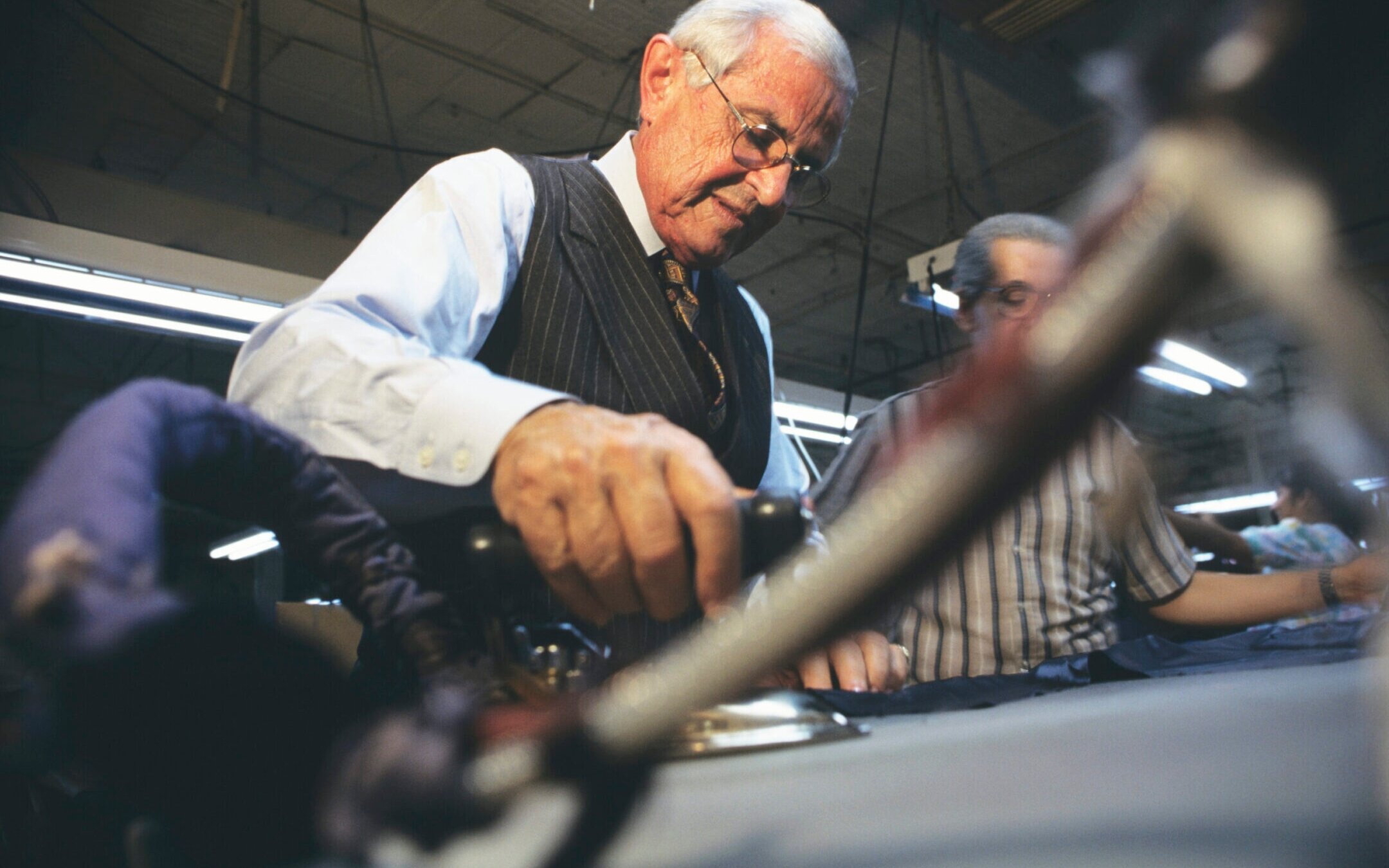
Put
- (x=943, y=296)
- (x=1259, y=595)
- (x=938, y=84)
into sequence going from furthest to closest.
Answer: (x=943, y=296), (x=938, y=84), (x=1259, y=595)

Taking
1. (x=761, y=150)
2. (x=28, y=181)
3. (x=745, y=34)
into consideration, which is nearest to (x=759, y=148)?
(x=761, y=150)

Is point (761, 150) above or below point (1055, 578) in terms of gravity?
above

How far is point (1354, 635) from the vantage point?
117 cm

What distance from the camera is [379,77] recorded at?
4359 mm

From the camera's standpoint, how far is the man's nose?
1179 millimetres

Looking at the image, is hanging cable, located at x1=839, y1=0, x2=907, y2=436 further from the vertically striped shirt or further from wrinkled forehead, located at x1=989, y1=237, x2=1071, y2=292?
the vertically striped shirt

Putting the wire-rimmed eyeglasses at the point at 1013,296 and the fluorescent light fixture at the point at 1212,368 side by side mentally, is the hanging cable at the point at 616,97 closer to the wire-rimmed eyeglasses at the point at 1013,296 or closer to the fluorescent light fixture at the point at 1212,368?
the wire-rimmed eyeglasses at the point at 1013,296

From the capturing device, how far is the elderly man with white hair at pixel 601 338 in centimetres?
45

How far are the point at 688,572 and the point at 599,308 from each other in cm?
66

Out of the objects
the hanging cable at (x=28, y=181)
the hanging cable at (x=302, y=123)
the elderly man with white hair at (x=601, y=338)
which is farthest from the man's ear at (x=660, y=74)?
the hanging cable at (x=28, y=181)

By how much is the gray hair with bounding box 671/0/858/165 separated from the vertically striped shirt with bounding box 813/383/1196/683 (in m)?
0.78

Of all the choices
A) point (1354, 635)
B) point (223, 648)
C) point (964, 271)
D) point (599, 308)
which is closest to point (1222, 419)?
point (964, 271)

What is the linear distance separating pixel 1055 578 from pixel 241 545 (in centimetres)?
892

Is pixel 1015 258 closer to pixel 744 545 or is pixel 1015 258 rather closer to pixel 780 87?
pixel 780 87
